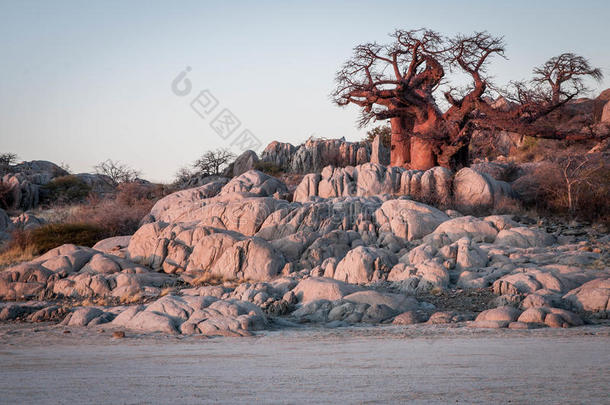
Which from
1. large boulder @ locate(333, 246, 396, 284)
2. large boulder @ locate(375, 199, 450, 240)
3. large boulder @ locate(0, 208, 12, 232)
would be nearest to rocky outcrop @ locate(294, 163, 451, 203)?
large boulder @ locate(375, 199, 450, 240)

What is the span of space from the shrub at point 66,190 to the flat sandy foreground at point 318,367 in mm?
28935

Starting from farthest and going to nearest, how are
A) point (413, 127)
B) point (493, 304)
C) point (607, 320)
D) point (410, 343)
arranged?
point (413, 127), point (493, 304), point (607, 320), point (410, 343)

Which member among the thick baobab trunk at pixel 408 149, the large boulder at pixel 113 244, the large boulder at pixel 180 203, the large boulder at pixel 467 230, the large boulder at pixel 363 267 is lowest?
the large boulder at pixel 363 267

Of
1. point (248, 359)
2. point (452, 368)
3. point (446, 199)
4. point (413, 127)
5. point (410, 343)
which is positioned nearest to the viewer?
point (452, 368)

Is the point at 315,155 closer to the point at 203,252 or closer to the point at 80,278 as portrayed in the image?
the point at 203,252

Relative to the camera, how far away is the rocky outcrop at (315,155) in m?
40.6

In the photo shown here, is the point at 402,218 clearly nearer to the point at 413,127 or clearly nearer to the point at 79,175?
the point at 413,127

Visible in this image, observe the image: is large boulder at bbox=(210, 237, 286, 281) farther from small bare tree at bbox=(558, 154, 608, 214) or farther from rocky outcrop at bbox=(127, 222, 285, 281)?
→ small bare tree at bbox=(558, 154, 608, 214)

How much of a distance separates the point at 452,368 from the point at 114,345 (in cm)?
562

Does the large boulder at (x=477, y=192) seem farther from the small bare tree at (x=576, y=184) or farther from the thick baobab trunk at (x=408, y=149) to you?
the thick baobab trunk at (x=408, y=149)

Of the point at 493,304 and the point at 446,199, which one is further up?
the point at 446,199

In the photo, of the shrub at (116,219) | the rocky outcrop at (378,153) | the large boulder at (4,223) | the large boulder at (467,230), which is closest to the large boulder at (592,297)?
the large boulder at (467,230)

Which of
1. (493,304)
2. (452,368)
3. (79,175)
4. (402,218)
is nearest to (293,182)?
(402,218)

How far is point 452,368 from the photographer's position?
7.52 metres
